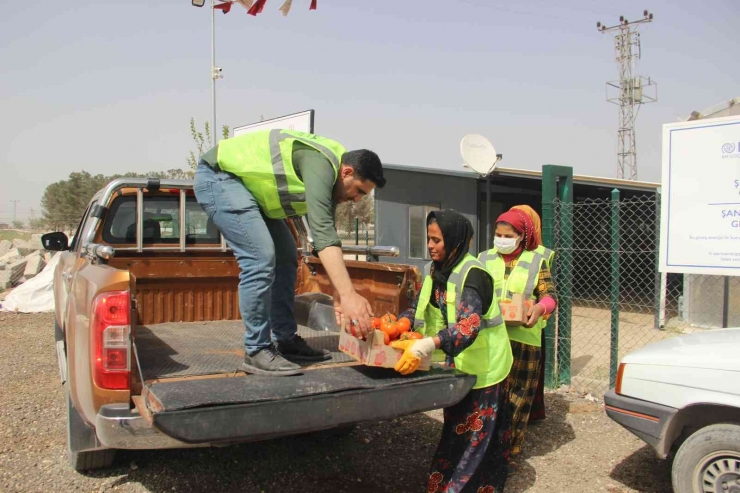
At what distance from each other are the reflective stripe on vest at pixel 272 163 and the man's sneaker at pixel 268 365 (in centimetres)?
80

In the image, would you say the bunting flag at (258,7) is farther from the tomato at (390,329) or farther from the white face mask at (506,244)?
the tomato at (390,329)

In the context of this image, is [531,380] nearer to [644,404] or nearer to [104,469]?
[644,404]

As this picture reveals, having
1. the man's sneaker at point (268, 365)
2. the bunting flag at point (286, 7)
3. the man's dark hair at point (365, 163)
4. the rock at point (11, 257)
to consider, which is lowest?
the rock at point (11, 257)

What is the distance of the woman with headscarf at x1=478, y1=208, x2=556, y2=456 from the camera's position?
438 centimetres

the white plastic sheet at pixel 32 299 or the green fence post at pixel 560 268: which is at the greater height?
the green fence post at pixel 560 268

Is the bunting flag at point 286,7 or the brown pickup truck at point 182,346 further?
the bunting flag at point 286,7

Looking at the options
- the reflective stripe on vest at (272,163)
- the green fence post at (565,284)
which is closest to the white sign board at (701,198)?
the green fence post at (565,284)

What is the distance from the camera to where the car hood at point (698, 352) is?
3.24m

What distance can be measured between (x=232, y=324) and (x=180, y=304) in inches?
20.2

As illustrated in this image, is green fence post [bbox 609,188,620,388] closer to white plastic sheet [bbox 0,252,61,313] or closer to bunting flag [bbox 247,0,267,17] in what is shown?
bunting flag [bbox 247,0,267,17]

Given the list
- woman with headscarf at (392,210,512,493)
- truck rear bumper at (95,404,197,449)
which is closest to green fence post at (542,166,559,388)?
woman with headscarf at (392,210,512,493)

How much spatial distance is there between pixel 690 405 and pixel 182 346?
123 inches

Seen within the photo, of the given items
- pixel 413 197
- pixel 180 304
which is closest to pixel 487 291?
pixel 180 304

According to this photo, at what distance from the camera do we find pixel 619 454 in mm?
4520
